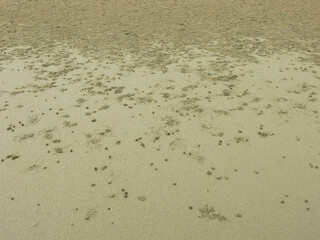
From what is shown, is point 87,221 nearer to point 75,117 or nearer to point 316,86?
point 75,117

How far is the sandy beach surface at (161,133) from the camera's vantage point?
668 centimetres

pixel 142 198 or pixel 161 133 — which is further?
pixel 161 133

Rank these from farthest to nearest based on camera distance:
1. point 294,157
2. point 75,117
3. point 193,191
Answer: point 75,117
point 294,157
point 193,191

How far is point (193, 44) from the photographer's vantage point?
49.1ft

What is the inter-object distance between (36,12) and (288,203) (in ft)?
61.2

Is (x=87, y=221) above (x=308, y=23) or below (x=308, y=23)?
below

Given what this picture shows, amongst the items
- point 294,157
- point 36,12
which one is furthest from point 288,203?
point 36,12

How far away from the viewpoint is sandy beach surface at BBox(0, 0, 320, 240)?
21.9 ft

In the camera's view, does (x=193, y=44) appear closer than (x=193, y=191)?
No

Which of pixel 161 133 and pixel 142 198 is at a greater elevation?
pixel 161 133

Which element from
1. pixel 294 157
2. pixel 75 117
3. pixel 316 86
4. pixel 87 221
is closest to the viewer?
pixel 87 221

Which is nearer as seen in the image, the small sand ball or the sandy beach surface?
the sandy beach surface

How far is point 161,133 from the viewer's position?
9.08m

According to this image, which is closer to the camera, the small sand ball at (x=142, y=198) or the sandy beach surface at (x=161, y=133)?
the sandy beach surface at (x=161, y=133)
